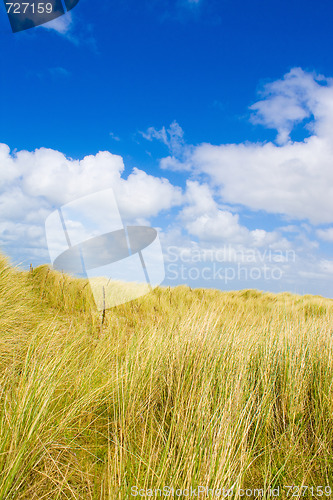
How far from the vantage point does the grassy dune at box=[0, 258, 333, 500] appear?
4.84ft

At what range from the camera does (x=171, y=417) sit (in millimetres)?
2102

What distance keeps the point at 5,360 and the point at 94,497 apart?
179cm

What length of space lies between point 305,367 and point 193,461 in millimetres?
1747

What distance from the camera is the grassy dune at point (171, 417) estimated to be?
1.48 m

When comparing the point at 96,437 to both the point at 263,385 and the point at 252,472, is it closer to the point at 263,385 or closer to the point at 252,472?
the point at 252,472

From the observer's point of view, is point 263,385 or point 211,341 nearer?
point 263,385

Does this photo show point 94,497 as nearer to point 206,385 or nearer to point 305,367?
point 206,385

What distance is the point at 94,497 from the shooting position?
1.51 m

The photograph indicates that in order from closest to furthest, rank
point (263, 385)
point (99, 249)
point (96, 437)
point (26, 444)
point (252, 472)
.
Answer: point (26, 444) → point (252, 472) → point (96, 437) → point (263, 385) → point (99, 249)

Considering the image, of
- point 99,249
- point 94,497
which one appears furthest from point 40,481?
point 99,249

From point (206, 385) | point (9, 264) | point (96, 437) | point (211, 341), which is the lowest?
point (96, 437)

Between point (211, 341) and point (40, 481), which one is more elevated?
point (211, 341)

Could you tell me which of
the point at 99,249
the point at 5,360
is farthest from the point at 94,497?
the point at 99,249

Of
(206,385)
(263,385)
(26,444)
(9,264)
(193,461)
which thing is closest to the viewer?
(193,461)
